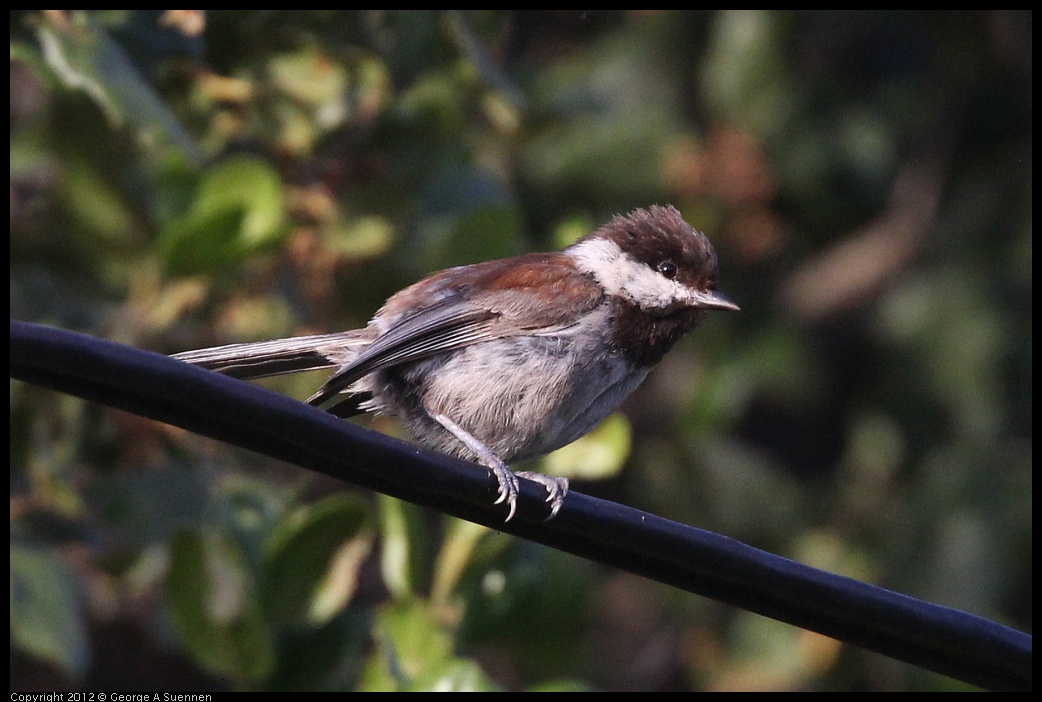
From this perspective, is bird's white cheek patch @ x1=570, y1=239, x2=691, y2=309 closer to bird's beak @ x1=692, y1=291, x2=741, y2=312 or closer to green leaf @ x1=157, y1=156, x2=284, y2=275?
bird's beak @ x1=692, y1=291, x2=741, y2=312

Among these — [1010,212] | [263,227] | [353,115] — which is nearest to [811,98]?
[1010,212]

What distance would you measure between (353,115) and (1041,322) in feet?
11.6

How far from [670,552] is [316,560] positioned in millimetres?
1450

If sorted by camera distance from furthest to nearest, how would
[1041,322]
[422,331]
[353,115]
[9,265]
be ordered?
1. [1041,322]
2. [353,115]
3. [9,265]
4. [422,331]

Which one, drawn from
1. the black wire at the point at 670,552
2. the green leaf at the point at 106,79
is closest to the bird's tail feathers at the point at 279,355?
the green leaf at the point at 106,79

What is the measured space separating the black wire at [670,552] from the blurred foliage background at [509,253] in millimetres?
1000

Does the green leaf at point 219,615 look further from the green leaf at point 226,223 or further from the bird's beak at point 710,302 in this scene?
the bird's beak at point 710,302

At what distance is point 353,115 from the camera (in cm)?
397

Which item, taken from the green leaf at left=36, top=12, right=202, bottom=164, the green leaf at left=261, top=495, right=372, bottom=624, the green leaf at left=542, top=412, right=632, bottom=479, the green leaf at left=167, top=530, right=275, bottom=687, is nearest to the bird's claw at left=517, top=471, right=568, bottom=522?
the green leaf at left=542, top=412, right=632, bottom=479

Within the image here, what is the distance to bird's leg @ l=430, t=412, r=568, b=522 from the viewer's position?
7.77ft

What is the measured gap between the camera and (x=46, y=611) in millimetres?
3285

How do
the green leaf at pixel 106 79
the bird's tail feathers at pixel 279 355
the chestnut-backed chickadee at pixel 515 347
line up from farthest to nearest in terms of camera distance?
the chestnut-backed chickadee at pixel 515 347 < the green leaf at pixel 106 79 < the bird's tail feathers at pixel 279 355

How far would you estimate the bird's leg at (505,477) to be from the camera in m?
2.37
